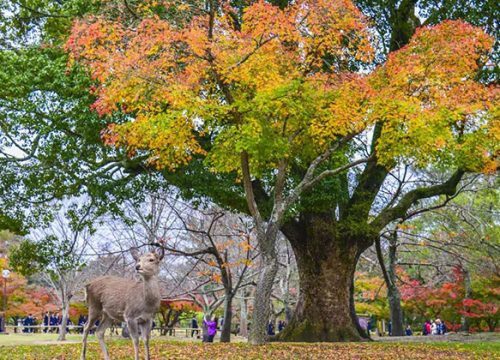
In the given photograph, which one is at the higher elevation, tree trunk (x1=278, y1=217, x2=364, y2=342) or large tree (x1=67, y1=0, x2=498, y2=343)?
large tree (x1=67, y1=0, x2=498, y2=343)

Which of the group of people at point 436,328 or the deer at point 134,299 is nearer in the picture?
the deer at point 134,299

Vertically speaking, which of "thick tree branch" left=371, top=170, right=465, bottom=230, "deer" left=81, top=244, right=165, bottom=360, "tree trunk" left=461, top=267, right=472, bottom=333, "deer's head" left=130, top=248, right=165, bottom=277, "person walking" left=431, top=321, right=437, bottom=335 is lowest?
"deer" left=81, top=244, right=165, bottom=360

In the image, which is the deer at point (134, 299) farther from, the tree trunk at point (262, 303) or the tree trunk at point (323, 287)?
the tree trunk at point (323, 287)

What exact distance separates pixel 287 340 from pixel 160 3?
894 centimetres

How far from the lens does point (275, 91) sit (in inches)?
399

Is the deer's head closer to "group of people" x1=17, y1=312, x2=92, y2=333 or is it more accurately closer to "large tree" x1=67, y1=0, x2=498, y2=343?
"large tree" x1=67, y1=0, x2=498, y2=343

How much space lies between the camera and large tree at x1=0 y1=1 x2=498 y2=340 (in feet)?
41.5

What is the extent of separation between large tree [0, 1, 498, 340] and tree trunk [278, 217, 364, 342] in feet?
0.09

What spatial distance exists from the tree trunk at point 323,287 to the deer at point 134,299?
27.0 ft

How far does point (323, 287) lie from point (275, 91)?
688 cm

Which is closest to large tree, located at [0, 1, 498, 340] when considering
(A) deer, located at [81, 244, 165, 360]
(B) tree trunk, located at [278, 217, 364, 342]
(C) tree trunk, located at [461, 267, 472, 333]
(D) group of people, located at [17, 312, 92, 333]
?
(B) tree trunk, located at [278, 217, 364, 342]

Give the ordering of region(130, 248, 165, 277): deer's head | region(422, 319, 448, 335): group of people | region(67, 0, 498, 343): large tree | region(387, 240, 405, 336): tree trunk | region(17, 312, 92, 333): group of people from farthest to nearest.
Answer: region(17, 312, 92, 333): group of people → region(422, 319, 448, 335): group of people → region(387, 240, 405, 336): tree trunk → region(67, 0, 498, 343): large tree → region(130, 248, 165, 277): deer's head

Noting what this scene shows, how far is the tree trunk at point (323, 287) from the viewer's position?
48.8 feet

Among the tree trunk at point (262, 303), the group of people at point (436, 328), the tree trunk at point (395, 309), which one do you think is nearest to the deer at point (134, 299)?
the tree trunk at point (262, 303)
